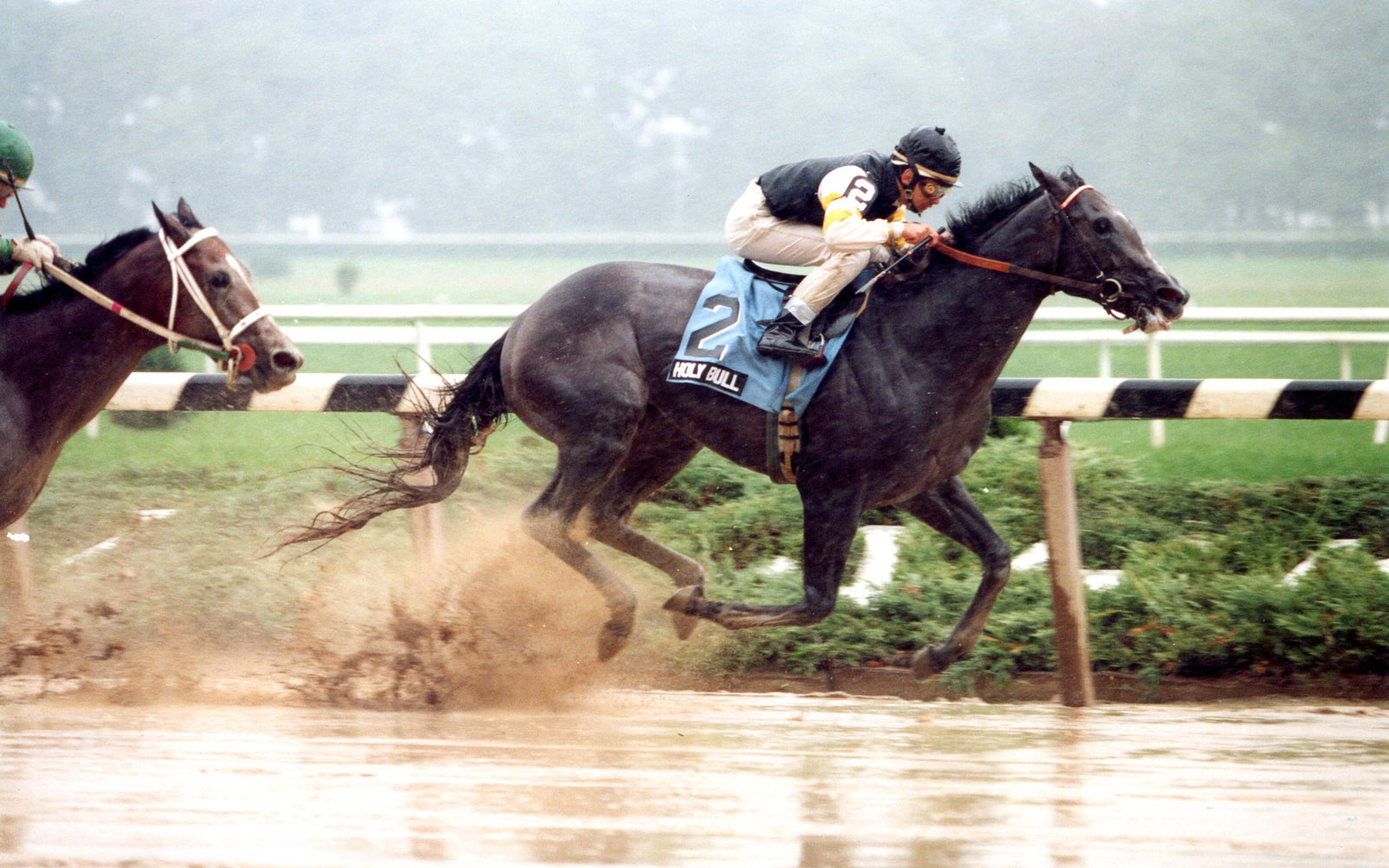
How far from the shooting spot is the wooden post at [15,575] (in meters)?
4.92

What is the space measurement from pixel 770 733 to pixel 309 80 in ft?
83.7

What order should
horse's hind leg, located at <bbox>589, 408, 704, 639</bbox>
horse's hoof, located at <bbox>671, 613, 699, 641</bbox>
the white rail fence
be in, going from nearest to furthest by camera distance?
horse's hoof, located at <bbox>671, 613, 699, 641</bbox> < horse's hind leg, located at <bbox>589, 408, 704, 639</bbox> < the white rail fence

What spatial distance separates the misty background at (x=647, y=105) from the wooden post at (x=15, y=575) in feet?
58.4

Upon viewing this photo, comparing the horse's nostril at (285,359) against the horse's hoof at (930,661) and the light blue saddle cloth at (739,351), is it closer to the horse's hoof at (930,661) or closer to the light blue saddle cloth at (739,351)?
the light blue saddle cloth at (739,351)

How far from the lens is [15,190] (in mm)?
4266

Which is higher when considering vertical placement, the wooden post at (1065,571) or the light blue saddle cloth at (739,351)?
the light blue saddle cloth at (739,351)

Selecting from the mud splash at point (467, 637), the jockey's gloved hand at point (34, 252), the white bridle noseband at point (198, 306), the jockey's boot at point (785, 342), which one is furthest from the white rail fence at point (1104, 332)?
the jockey's boot at point (785, 342)

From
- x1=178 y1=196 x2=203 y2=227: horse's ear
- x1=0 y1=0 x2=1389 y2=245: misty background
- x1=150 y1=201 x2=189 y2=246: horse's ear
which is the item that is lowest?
x1=150 y1=201 x2=189 y2=246: horse's ear

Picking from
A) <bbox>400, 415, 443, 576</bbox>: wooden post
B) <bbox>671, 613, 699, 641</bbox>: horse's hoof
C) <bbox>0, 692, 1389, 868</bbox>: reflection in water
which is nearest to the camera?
<bbox>0, 692, 1389, 868</bbox>: reflection in water

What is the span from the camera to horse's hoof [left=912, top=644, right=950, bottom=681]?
4340 mm

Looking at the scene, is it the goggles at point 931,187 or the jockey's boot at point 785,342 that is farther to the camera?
the goggles at point 931,187

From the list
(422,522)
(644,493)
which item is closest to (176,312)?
(422,522)

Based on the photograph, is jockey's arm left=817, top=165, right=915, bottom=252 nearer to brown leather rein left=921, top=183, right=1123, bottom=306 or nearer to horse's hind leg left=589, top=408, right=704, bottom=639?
brown leather rein left=921, top=183, right=1123, bottom=306

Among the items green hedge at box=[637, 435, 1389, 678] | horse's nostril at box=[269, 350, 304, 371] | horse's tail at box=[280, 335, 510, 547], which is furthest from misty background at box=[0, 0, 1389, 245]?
horse's nostril at box=[269, 350, 304, 371]
